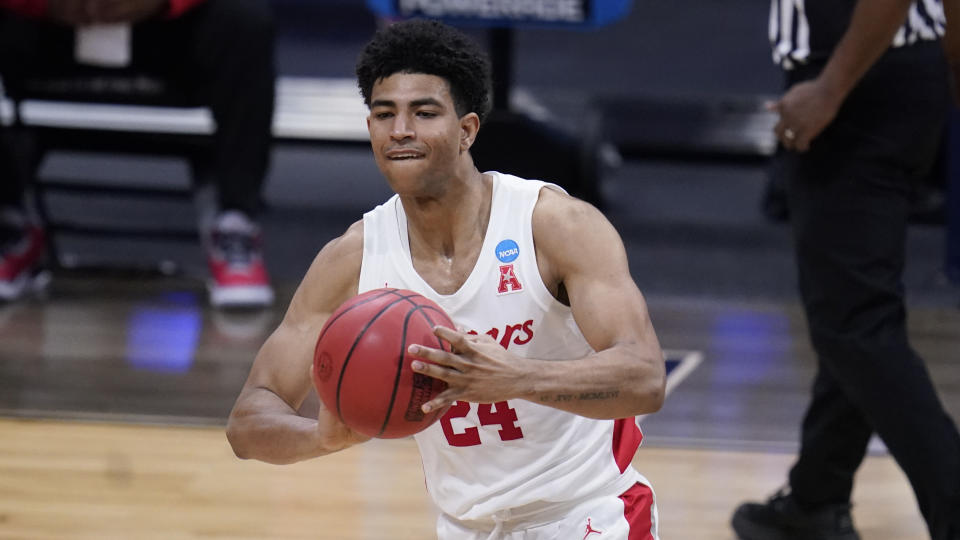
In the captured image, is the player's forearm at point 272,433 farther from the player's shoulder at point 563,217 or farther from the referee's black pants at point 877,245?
the referee's black pants at point 877,245

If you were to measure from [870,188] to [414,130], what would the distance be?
115 cm

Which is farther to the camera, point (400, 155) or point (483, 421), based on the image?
point (483, 421)

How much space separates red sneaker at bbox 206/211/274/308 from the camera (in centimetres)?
486

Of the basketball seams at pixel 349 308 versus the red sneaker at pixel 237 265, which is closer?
the basketball seams at pixel 349 308

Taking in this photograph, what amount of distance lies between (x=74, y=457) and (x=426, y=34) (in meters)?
1.96

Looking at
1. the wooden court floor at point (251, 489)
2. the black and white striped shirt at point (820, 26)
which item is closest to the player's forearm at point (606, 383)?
the black and white striped shirt at point (820, 26)

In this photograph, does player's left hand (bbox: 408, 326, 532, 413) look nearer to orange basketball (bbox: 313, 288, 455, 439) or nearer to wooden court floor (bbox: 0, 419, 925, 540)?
orange basketball (bbox: 313, 288, 455, 439)

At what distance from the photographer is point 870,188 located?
9.26ft

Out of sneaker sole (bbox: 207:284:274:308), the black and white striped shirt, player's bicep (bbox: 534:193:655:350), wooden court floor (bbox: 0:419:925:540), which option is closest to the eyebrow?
player's bicep (bbox: 534:193:655:350)

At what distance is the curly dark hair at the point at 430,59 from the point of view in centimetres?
218

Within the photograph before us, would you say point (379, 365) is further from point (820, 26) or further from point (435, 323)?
point (820, 26)

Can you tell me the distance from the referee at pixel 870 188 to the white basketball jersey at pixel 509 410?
0.71 meters

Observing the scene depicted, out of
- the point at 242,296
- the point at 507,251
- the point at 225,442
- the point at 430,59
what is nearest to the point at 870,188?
the point at 507,251

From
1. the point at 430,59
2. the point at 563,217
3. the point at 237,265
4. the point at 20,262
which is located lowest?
the point at 20,262
